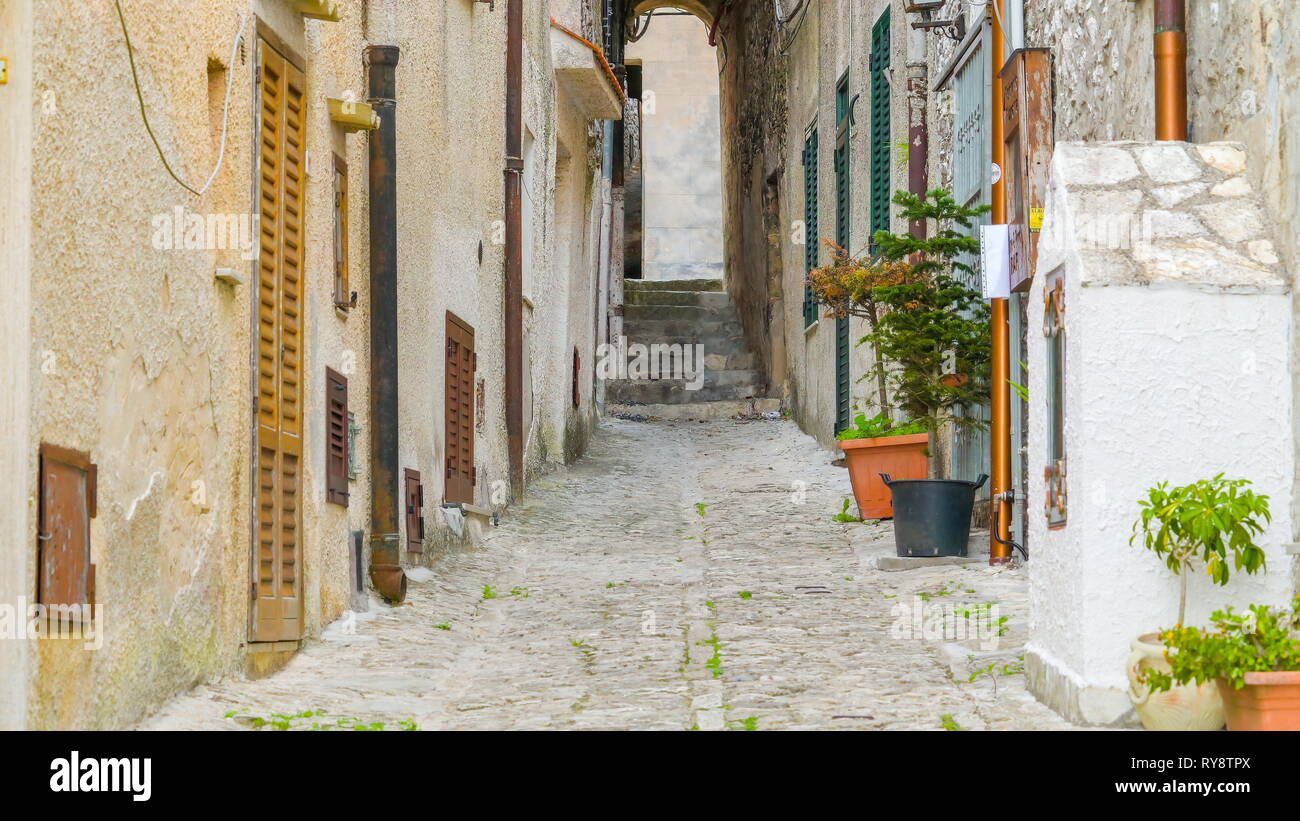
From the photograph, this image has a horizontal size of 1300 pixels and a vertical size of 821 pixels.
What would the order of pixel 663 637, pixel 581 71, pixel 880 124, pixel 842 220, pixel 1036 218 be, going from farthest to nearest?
pixel 842 220 < pixel 581 71 < pixel 880 124 < pixel 1036 218 < pixel 663 637

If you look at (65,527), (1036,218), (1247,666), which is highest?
(1036,218)

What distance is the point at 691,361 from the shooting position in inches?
843

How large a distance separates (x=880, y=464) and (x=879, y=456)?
2.5 inches

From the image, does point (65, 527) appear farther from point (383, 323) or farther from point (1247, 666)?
point (383, 323)

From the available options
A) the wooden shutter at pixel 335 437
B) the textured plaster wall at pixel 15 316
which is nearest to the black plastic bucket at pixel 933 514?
the wooden shutter at pixel 335 437

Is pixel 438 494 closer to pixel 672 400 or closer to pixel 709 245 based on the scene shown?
pixel 672 400

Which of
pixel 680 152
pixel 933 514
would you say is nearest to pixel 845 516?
pixel 933 514

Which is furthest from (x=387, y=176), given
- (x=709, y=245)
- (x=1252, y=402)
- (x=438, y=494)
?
(x=709, y=245)

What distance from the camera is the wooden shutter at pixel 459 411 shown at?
10.6 meters

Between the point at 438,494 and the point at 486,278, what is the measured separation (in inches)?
91.2

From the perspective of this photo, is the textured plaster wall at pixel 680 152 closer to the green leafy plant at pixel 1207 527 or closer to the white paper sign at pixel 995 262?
the white paper sign at pixel 995 262

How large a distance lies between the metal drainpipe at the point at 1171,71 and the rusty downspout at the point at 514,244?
6.73 metres

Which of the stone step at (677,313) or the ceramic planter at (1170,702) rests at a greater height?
the stone step at (677,313)

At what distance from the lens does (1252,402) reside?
5.11m
